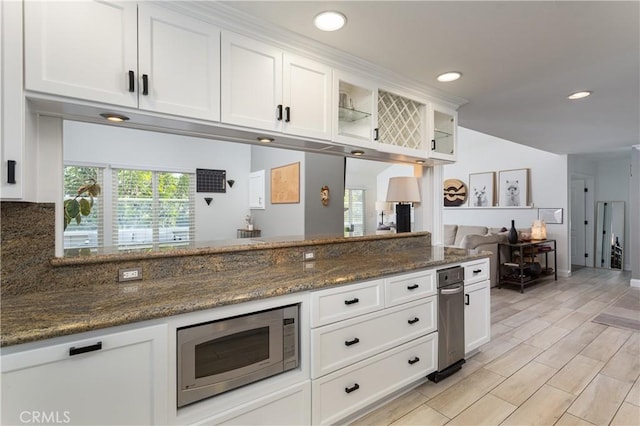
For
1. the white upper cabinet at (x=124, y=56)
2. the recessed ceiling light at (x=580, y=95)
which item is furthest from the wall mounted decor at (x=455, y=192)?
the white upper cabinet at (x=124, y=56)

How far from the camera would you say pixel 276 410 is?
4.86 feet

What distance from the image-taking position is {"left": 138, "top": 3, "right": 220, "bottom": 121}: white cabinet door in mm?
1404

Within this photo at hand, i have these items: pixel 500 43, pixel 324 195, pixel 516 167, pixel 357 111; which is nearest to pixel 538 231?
pixel 516 167

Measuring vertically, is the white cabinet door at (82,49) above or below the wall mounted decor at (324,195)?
above

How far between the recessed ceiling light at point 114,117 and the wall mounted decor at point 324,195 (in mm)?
3494

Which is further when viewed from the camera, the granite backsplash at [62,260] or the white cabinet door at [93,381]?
the granite backsplash at [62,260]

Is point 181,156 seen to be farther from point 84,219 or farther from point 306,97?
point 306,97

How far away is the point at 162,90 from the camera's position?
56.8 inches

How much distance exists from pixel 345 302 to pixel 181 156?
5.54 m

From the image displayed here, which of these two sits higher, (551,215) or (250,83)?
(250,83)

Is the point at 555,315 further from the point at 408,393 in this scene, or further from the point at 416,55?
the point at 416,55

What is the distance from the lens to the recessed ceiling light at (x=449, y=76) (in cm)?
229

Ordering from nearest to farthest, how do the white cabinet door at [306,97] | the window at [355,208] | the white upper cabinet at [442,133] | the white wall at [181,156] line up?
the white cabinet door at [306,97], the white upper cabinet at [442,133], the white wall at [181,156], the window at [355,208]

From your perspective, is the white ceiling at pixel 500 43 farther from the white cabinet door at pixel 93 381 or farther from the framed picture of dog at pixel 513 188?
the framed picture of dog at pixel 513 188
